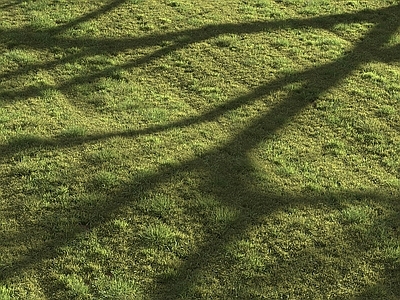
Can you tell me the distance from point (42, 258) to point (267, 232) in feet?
5.99

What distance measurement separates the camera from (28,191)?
519 centimetres

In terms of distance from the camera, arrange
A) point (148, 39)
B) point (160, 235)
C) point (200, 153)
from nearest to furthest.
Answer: point (160, 235) → point (200, 153) → point (148, 39)

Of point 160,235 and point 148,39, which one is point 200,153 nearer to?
point 160,235

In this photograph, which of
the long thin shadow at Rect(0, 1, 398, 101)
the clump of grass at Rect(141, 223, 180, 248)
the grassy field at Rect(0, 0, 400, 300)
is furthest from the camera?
the long thin shadow at Rect(0, 1, 398, 101)

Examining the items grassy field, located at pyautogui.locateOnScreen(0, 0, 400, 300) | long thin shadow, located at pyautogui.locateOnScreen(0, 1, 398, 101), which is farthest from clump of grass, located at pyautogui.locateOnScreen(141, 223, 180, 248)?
long thin shadow, located at pyautogui.locateOnScreen(0, 1, 398, 101)

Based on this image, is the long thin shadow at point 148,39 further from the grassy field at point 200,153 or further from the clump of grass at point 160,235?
the clump of grass at point 160,235

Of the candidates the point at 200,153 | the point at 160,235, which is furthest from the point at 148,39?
the point at 160,235

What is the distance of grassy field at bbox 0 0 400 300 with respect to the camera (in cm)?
439

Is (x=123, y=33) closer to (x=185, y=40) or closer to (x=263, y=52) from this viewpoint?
(x=185, y=40)

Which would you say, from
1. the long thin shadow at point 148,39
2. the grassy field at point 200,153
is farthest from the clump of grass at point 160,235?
the long thin shadow at point 148,39

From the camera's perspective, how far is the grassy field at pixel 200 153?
439 centimetres

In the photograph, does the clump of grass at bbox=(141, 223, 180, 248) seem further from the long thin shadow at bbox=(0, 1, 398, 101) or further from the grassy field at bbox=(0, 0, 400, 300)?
the long thin shadow at bbox=(0, 1, 398, 101)

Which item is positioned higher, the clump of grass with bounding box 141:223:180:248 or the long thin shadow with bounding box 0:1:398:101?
the long thin shadow with bounding box 0:1:398:101

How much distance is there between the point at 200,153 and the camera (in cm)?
568
